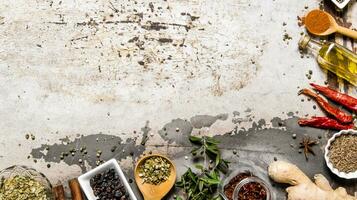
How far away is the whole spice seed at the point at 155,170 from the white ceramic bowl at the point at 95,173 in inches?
4.2

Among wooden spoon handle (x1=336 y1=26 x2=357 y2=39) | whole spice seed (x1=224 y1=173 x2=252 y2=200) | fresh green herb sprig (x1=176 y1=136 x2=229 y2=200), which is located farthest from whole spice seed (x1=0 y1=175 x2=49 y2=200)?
wooden spoon handle (x1=336 y1=26 x2=357 y2=39)

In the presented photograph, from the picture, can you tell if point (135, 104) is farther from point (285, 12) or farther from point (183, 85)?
point (285, 12)

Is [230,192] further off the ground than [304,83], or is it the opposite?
[304,83]

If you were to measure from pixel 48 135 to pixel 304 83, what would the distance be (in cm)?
133

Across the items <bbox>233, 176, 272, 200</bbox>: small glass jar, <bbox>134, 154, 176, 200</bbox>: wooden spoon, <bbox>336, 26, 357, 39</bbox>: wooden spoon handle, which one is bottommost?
<bbox>134, 154, 176, 200</bbox>: wooden spoon

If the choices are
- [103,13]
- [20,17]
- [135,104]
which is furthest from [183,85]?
[20,17]

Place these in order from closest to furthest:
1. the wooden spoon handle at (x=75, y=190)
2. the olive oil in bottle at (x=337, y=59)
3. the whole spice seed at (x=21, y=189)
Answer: the whole spice seed at (x=21, y=189)
the wooden spoon handle at (x=75, y=190)
the olive oil in bottle at (x=337, y=59)

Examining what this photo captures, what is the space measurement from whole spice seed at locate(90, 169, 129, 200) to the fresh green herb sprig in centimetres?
28

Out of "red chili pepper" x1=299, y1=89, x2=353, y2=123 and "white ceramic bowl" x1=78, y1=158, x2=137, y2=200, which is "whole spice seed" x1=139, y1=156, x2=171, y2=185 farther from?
"red chili pepper" x1=299, y1=89, x2=353, y2=123

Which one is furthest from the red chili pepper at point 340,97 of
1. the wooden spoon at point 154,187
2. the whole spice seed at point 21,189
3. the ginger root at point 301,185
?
the whole spice seed at point 21,189

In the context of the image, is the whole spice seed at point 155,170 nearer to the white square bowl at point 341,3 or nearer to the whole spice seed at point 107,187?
the whole spice seed at point 107,187

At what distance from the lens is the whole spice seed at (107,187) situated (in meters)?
3.08

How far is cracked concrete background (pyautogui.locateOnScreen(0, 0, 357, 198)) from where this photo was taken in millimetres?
3207

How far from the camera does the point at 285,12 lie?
10.8 feet
